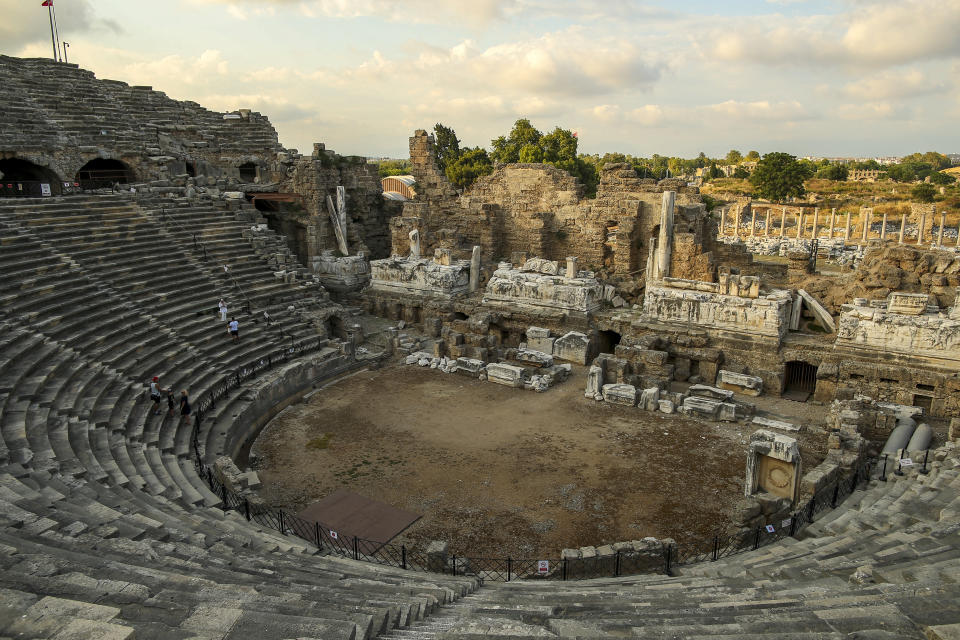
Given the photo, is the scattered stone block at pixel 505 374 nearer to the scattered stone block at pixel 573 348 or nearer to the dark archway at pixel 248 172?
the scattered stone block at pixel 573 348

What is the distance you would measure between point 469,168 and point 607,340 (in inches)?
1234

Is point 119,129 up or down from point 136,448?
up

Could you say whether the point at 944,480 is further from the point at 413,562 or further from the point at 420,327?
the point at 420,327

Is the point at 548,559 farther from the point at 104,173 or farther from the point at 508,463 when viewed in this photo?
the point at 104,173

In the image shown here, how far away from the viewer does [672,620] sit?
637 cm

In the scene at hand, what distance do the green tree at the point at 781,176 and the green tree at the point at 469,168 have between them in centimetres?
2573

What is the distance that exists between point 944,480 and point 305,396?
14.5m

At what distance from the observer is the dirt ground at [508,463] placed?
37.9 feet

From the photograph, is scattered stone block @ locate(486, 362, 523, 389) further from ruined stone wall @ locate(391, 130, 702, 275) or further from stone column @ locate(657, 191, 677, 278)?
ruined stone wall @ locate(391, 130, 702, 275)

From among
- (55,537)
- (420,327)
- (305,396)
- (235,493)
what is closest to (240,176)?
(420,327)

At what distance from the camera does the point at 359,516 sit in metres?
11.8

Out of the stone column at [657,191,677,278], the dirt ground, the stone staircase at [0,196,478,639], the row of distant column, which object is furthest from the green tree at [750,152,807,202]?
the stone staircase at [0,196,478,639]

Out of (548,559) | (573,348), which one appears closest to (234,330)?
(573,348)

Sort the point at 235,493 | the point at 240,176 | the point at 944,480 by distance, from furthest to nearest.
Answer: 1. the point at 240,176
2. the point at 235,493
3. the point at 944,480
